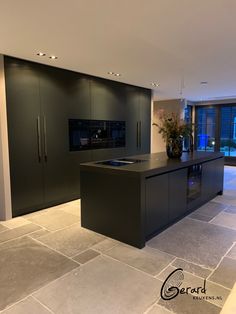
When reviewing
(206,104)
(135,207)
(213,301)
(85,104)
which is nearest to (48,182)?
(85,104)

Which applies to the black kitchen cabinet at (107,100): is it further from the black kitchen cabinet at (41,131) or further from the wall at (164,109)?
the wall at (164,109)

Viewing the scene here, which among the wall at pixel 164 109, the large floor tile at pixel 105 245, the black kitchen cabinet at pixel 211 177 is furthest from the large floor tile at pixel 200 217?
the wall at pixel 164 109

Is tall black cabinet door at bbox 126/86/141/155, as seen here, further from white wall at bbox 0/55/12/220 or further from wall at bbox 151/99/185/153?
white wall at bbox 0/55/12/220

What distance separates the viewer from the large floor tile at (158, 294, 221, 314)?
1.79 metres

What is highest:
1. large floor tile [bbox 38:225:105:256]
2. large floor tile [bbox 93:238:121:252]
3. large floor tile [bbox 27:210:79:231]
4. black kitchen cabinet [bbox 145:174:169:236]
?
black kitchen cabinet [bbox 145:174:169:236]

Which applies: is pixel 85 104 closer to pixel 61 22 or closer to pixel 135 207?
pixel 61 22

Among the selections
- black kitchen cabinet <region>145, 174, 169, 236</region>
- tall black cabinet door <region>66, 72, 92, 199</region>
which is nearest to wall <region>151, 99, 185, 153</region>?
tall black cabinet door <region>66, 72, 92, 199</region>

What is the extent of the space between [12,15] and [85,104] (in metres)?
2.51

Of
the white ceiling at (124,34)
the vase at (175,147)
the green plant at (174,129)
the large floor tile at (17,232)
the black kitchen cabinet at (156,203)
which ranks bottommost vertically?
the large floor tile at (17,232)

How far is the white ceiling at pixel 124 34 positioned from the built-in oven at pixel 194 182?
1.75 metres

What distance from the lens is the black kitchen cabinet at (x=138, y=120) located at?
5.97 meters

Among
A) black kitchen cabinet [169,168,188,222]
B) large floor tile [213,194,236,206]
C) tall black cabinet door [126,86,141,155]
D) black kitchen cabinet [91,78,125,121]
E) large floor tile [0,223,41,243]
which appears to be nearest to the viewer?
large floor tile [0,223,41,243]

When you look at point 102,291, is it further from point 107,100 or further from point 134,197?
point 107,100

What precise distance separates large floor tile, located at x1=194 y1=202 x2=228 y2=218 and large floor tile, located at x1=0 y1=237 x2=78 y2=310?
2386mm
